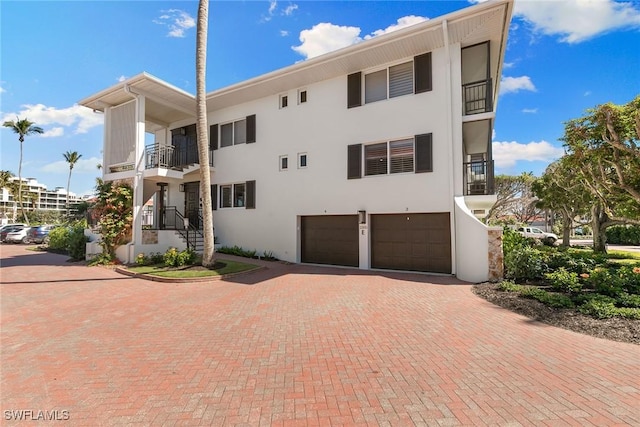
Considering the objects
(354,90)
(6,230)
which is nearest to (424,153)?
(354,90)

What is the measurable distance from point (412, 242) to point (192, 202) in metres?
12.5

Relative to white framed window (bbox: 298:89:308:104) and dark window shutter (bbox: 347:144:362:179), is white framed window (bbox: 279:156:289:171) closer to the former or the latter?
white framed window (bbox: 298:89:308:104)

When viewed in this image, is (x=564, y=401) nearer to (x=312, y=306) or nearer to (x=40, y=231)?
(x=312, y=306)

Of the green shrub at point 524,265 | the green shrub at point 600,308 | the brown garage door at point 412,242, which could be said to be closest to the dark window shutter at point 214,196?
the brown garage door at point 412,242

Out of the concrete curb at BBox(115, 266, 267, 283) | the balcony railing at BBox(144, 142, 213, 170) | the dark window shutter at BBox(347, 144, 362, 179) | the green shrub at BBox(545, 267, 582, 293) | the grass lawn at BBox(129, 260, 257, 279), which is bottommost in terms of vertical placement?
the concrete curb at BBox(115, 266, 267, 283)

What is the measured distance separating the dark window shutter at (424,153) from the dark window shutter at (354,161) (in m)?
2.32

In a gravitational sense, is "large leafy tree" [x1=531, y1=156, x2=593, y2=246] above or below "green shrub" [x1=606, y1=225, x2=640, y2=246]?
above

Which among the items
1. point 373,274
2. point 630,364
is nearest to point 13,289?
point 373,274

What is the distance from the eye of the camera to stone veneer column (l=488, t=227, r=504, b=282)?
9.24 meters

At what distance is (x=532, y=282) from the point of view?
8836 mm

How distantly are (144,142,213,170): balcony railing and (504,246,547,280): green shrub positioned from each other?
14.8 m

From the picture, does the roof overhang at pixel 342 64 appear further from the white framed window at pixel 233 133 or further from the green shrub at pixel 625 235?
the green shrub at pixel 625 235

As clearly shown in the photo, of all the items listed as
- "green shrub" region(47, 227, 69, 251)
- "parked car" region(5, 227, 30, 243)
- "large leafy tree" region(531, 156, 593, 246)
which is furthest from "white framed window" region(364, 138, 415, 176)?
"parked car" region(5, 227, 30, 243)

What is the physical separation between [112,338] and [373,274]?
8.05 m
